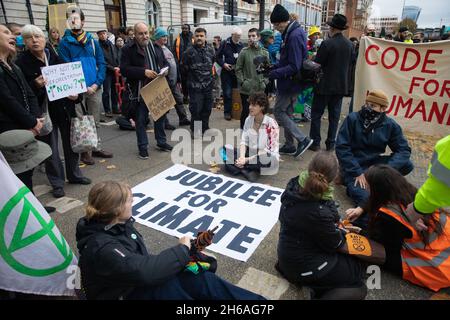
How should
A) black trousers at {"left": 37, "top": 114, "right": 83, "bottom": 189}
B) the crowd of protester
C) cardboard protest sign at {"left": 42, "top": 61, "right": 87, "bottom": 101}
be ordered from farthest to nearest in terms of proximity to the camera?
black trousers at {"left": 37, "top": 114, "right": 83, "bottom": 189} < cardboard protest sign at {"left": 42, "top": 61, "right": 87, "bottom": 101} < the crowd of protester

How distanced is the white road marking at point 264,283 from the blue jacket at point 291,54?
10.7 feet

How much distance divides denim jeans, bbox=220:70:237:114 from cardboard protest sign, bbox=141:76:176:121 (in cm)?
255

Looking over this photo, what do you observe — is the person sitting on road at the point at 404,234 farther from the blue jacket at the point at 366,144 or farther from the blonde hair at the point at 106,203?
the blonde hair at the point at 106,203

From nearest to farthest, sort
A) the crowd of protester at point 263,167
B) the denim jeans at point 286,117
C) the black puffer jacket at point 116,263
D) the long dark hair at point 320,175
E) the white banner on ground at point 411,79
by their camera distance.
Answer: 1. the black puffer jacket at point 116,263
2. the crowd of protester at point 263,167
3. the long dark hair at point 320,175
4. the white banner on ground at point 411,79
5. the denim jeans at point 286,117

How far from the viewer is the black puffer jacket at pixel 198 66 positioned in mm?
5793

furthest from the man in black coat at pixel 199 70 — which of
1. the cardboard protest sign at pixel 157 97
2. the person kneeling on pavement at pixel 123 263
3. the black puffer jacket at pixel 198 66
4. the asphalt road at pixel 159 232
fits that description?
the person kneeling on pavement at pixel 123 263

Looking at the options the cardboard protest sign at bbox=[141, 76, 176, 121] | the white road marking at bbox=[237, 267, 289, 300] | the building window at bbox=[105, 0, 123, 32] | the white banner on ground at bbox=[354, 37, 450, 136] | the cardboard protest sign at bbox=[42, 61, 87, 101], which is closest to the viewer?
the white road marking at bbox=[237, 267, 289, 300]

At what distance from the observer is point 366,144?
3832mm

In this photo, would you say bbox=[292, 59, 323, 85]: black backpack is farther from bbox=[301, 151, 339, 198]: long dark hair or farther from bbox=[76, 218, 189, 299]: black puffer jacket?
bbox=[76, 218, 189, 299]: black puffer jacket

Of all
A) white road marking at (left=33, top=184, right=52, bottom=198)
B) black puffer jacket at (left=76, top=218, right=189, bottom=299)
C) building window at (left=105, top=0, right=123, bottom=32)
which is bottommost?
white road marking at (left=33, top=184, right=52, bottom=198)

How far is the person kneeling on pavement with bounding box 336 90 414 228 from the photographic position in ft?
11.9

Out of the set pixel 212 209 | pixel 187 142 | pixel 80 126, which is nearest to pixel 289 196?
pixel 212 209

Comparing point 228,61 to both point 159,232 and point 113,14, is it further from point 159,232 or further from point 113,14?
point 113,14

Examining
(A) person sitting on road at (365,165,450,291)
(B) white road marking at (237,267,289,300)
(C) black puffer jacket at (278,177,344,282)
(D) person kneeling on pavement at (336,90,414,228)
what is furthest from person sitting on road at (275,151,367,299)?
(D) person kneeling on pavement at (336,90,414,228)
